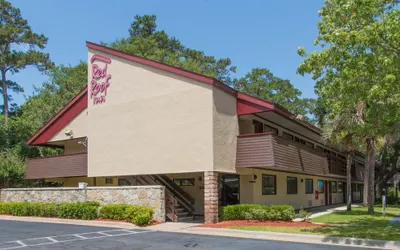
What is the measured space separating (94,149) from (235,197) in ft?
27.5

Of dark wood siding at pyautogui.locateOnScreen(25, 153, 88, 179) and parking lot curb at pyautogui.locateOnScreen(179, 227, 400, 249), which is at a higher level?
dark wood siding at pyautogui.locateOnScreen(25, 153, 88, 179)

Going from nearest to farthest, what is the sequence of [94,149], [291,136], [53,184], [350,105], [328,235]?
[328,235] < [350,105] < [94,149] < [291,136] < [53,184]

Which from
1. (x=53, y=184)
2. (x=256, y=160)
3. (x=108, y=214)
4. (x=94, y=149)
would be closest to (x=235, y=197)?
(x=256, y=160)

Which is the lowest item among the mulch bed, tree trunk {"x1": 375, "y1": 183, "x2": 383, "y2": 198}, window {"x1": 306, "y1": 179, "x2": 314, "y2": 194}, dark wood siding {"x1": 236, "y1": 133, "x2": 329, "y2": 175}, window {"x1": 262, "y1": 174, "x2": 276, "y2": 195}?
tree trunk {"x1": 375, "y1": 183, "x2": 383, "y2": 198}

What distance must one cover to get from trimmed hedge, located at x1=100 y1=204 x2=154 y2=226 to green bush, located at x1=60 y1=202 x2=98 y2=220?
55 centimetres

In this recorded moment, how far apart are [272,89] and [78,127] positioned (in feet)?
130

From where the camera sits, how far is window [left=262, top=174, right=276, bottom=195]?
23.3m

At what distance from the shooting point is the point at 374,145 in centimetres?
2497

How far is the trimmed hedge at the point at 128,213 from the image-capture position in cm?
1769

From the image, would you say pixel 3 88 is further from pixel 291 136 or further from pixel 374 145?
pixel 374 145

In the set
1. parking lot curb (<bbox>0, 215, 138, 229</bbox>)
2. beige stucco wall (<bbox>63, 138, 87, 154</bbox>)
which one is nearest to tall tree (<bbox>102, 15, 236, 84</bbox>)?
beige stucco wall (<bbox>63, 138, 87, 154</bbox>)

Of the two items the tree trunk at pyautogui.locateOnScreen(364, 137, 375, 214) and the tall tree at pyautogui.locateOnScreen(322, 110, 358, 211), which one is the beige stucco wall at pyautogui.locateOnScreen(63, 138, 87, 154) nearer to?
the tall tree at pyautogui.locateOnScreen(322, 110, 358, 211)

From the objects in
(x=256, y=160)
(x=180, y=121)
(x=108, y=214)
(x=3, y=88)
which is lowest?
(x=108, y=214)

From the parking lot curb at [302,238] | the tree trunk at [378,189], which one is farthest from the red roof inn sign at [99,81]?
the tree trunk at [378,189]
